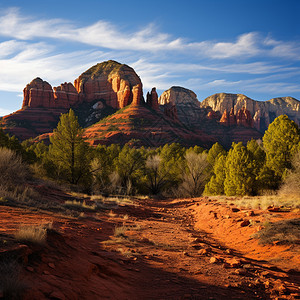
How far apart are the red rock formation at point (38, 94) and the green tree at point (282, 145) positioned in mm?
134489

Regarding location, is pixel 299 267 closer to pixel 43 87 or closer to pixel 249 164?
pixel 249 164

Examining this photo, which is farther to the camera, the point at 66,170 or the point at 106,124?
the point at 106,124

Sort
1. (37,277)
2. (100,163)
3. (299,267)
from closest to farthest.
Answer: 1. (37,277)
2. (299,267)
3. (100,163)

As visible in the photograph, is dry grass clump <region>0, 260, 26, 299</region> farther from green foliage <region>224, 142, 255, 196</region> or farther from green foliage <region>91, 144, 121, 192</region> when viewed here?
green foliage <region>91, 144, 121, 192</region>

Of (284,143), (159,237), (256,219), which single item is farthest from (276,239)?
(284,143)

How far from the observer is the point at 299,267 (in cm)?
611

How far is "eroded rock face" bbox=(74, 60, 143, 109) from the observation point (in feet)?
415

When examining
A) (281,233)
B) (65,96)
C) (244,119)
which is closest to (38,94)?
(65,96)

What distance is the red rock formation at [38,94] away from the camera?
422 feet

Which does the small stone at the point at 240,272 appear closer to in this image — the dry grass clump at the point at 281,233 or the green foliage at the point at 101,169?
the dry grass clump at the point at 281,233

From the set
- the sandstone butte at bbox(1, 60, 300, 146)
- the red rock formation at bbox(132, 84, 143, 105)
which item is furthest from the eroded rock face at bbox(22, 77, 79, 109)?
the red rock formation at bbox(132, 84, 143, 105)

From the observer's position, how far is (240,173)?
869 inches

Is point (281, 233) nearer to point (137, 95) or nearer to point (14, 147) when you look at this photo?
point (14, 147)

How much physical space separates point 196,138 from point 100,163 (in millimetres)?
75857
